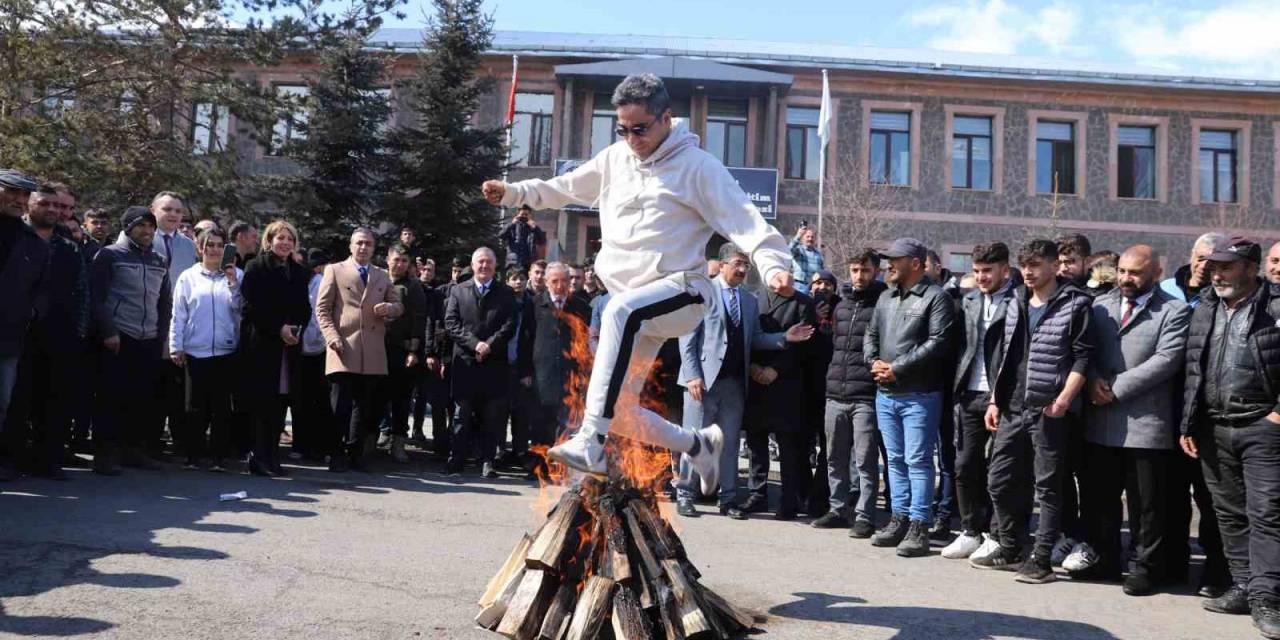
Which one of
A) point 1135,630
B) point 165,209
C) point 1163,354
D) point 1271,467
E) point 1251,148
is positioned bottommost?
point 1135,630

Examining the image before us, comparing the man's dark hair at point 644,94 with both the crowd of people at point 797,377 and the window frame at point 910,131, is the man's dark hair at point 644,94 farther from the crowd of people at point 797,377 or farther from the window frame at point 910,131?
the window frame at point 910,131

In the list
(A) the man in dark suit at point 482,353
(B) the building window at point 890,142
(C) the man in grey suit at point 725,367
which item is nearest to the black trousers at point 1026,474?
(C) the man in grey suit at point 725,367

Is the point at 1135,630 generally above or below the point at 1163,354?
below

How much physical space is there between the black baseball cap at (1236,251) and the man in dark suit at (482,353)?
6368 millimetres

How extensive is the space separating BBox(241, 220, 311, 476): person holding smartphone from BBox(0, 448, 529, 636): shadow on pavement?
17.0 inches

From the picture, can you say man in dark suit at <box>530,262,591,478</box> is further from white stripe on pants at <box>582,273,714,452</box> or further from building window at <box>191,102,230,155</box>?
building window at <box>191,102,230,155</box>

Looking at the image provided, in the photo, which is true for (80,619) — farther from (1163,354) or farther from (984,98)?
(984,98)

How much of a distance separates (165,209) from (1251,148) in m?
32.6

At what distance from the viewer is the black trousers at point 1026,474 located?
6402 mm

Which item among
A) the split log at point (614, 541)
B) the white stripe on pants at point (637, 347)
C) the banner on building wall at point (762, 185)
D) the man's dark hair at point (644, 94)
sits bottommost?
the split log at point (614, 541)

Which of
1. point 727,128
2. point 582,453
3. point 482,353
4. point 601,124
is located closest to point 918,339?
point 582,453

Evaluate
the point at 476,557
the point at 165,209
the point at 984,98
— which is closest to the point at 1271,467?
the point at 476,557

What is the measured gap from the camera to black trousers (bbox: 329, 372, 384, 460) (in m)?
9.15

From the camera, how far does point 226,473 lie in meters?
8.63
